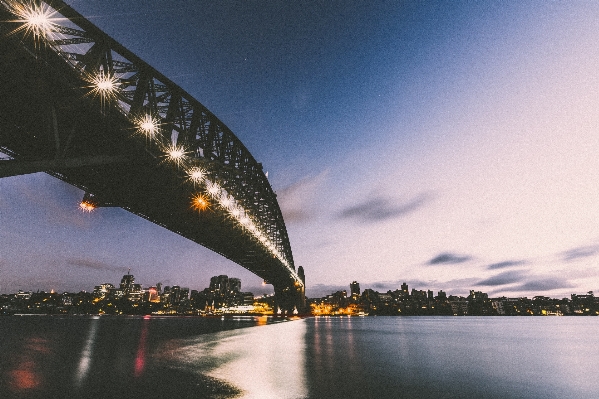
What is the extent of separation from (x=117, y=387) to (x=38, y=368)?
219 inches

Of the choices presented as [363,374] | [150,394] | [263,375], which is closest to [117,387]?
[150,394]

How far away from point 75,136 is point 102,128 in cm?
176

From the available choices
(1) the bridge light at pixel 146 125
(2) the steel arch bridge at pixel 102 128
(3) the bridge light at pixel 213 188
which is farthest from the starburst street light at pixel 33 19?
(3) the bridge light at pixel 213 188

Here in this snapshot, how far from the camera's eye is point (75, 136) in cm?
1745

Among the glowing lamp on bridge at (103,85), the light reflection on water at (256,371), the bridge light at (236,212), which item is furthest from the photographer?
the bridge light at (236,212)

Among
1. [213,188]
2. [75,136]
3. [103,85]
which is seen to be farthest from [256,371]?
[213,188]

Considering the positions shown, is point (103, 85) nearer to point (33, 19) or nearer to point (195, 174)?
point (33, 19)

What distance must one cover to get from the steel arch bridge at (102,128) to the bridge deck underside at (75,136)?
46mm

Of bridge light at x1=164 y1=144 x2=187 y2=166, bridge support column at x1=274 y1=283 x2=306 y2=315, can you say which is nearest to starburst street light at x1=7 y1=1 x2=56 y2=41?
bridge light at x1=164 y1=144 x2=187 y2=166

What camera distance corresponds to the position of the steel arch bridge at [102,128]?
12531 millimetres

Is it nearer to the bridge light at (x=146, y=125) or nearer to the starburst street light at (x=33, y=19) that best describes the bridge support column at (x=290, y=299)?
the bridge light at (x=146, y=125)

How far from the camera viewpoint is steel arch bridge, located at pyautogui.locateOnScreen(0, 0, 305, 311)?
12531 millimetres

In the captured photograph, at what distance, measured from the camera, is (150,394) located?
770 centimetres

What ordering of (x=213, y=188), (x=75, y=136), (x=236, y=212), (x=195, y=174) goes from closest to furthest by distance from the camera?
(x=75, y=136) → (x=195, y=174) → (x=213, y=188) → (x=236, y=212)
